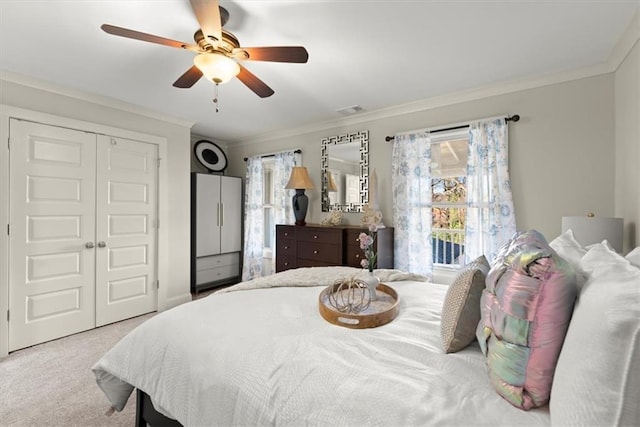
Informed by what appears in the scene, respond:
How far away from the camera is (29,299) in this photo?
2832mm

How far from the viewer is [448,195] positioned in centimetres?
329

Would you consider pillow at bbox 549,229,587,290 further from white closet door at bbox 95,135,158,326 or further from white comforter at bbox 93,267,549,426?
white closet door at bbox 95,135,158,326

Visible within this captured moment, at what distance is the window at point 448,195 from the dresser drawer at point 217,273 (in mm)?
3182

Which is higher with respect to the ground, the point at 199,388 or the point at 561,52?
the point at 561,52

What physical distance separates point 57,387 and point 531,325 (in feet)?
9.72

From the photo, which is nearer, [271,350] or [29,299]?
[271,350]

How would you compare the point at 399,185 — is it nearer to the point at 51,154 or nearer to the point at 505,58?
the point at 505,58

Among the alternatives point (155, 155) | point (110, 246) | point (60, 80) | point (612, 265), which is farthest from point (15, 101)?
point (612, 265)

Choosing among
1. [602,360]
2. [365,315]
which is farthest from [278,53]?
[602,360]

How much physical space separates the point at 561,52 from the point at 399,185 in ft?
5.68

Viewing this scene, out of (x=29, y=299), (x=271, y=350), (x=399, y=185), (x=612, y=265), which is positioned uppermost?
(x=399, y=185)

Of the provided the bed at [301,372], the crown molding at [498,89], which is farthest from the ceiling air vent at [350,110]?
the bed at [301,372]

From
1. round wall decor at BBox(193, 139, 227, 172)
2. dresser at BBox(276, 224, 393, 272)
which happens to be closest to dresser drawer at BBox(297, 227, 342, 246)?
dresser at BBox(276, 224, 393, 272)

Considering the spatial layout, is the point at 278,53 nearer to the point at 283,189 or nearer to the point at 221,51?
the point at 221,51
